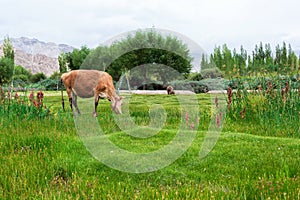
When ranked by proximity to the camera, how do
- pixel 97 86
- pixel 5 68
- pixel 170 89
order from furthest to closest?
pixel 5 68 < pixel 170 89 < pixel 97 86

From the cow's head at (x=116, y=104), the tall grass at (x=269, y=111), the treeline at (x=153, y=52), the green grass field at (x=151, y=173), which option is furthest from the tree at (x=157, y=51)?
the green grass field at (x=151, y=173)

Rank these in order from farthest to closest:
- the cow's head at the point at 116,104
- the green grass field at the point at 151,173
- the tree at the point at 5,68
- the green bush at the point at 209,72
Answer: the tree at the point at 5,68 < the green bush at the point at 209,72 < the cow's head at the point at 116,104 < the green grass field at the point at 151,173

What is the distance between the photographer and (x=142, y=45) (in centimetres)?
1080

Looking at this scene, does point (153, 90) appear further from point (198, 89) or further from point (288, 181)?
point (288, 181)

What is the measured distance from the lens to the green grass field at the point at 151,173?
3664 millimetres

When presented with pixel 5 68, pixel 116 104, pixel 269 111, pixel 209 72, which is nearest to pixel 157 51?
pixel 209 72

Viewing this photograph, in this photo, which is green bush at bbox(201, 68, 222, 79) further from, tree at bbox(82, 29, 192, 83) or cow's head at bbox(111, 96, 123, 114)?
cow's head at bbox(111, 96, 123, 114)

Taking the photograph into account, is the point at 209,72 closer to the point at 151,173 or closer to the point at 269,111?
the point at 269,111

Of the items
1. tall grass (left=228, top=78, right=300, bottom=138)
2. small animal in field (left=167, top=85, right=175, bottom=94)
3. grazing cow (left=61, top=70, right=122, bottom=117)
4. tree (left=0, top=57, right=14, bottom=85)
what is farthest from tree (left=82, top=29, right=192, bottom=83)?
tree (left=0, top=57, right=14, bottom=85)

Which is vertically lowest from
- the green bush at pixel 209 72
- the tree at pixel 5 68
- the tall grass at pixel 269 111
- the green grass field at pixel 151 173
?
the green grass field at pixel 151 173

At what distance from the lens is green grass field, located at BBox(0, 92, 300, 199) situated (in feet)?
12.0

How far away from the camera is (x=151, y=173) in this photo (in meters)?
4.35

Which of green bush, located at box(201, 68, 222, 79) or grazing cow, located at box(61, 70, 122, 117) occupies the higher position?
green bush, located at box(201, 68, 222, 79)

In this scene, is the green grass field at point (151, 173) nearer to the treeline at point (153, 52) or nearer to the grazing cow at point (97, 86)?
the grazing cow at point (97, 86)
